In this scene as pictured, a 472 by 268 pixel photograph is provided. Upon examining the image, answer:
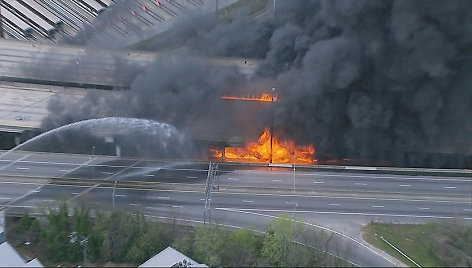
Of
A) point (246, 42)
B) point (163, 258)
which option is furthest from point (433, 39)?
point (163, 258)

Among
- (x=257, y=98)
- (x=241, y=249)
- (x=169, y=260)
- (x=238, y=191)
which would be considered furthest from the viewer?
(x=257, y=98)

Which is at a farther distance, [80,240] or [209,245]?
[80,240]

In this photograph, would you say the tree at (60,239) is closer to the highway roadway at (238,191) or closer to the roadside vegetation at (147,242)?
the roadside vegetation at (147,242)

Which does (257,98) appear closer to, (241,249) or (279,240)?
(279,240)

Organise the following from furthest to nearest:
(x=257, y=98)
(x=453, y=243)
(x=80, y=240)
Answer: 1. (x=257, y=98)
2. (x=80, y=240)
3. (x=453, y=243)

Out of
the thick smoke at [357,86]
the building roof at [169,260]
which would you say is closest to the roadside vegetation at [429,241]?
the thick smoke at [357,86]

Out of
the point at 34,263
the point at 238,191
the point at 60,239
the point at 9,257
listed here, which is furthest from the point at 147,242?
the point at 238,191
